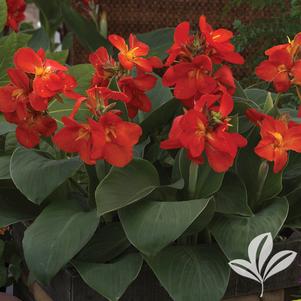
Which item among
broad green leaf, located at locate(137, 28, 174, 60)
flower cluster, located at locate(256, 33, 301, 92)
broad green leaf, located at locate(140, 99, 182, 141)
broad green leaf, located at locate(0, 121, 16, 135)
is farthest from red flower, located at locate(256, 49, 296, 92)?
broad green leaf, located at locate(137, 28, 174, 60)

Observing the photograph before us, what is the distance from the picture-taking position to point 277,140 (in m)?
0.88

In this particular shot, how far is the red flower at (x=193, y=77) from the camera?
90cm

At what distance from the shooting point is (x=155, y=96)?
1119 mm

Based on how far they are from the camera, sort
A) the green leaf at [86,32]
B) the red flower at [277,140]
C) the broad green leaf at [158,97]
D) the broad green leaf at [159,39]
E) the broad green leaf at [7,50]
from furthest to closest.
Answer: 1. the green leaf at [86,32]
2. the broad green leaf at [159,39]
3. the broad green leaf at [7,50]
4. the broad green leaf at [158,97]
5. the red flower at [277,140]

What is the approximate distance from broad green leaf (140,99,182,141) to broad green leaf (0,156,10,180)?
21 cm

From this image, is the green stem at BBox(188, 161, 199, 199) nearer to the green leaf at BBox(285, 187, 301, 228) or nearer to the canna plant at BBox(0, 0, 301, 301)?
the canna plant at BBox(0, 0, 301, 301)

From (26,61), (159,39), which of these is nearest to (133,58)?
(26,61)

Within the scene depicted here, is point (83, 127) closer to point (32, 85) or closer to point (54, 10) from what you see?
point (32, 85)

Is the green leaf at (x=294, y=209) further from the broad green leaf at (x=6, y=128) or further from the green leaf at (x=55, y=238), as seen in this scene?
the broad green leaf at (x=6, y=128)

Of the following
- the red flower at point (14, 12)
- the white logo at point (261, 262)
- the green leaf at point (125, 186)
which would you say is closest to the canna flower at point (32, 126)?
the green leaf at point (125, 186)

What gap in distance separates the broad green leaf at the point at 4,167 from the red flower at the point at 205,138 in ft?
1.00

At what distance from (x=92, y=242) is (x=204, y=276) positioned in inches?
6.8

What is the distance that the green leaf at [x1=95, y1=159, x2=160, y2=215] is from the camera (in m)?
0.89

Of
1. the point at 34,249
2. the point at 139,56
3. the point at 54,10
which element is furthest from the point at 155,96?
the point at 54,10
